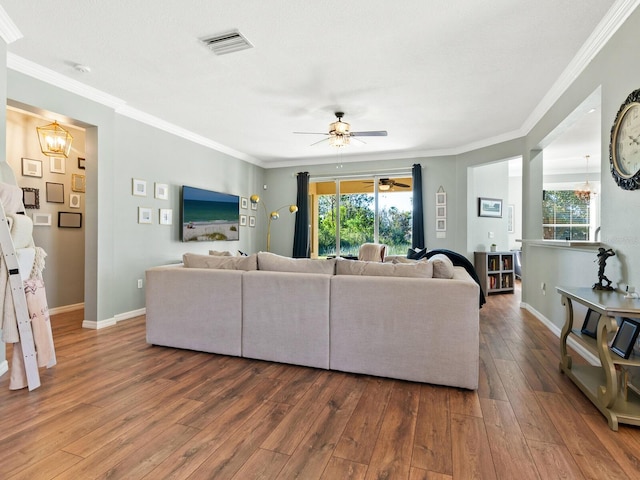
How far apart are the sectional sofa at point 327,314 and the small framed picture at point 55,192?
253cm

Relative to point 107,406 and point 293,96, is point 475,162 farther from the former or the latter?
point 107,406

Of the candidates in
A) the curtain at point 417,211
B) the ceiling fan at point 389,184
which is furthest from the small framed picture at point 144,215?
the curtain at point 417,211

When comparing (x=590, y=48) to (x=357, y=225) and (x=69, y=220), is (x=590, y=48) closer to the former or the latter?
(x=357, y=225)

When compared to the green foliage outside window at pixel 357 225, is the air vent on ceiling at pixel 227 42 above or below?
above

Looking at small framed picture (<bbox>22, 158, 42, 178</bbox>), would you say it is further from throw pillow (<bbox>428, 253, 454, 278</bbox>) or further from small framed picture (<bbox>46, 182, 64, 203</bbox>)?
throw pillow (<bbox>428, 253, 454, 278</bbox>)

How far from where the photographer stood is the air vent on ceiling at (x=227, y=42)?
8.57 ft

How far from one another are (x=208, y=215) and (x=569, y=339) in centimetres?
509

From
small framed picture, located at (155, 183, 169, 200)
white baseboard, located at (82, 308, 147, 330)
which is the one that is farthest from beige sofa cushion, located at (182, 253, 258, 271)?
small framed picture, located at (155, 183, 169, 200)

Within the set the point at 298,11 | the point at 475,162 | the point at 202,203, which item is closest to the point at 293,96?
the point at 298,11

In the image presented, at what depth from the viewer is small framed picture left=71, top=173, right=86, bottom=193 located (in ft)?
15.5

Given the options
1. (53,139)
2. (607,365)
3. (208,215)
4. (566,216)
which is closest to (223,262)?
(208,215)

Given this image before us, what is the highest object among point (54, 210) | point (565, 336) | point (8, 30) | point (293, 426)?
point (8, 30)

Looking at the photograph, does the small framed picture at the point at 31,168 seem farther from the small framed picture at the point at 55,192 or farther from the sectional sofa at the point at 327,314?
the sectional sofa at the point at 327,314

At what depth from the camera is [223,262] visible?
3113 mm
